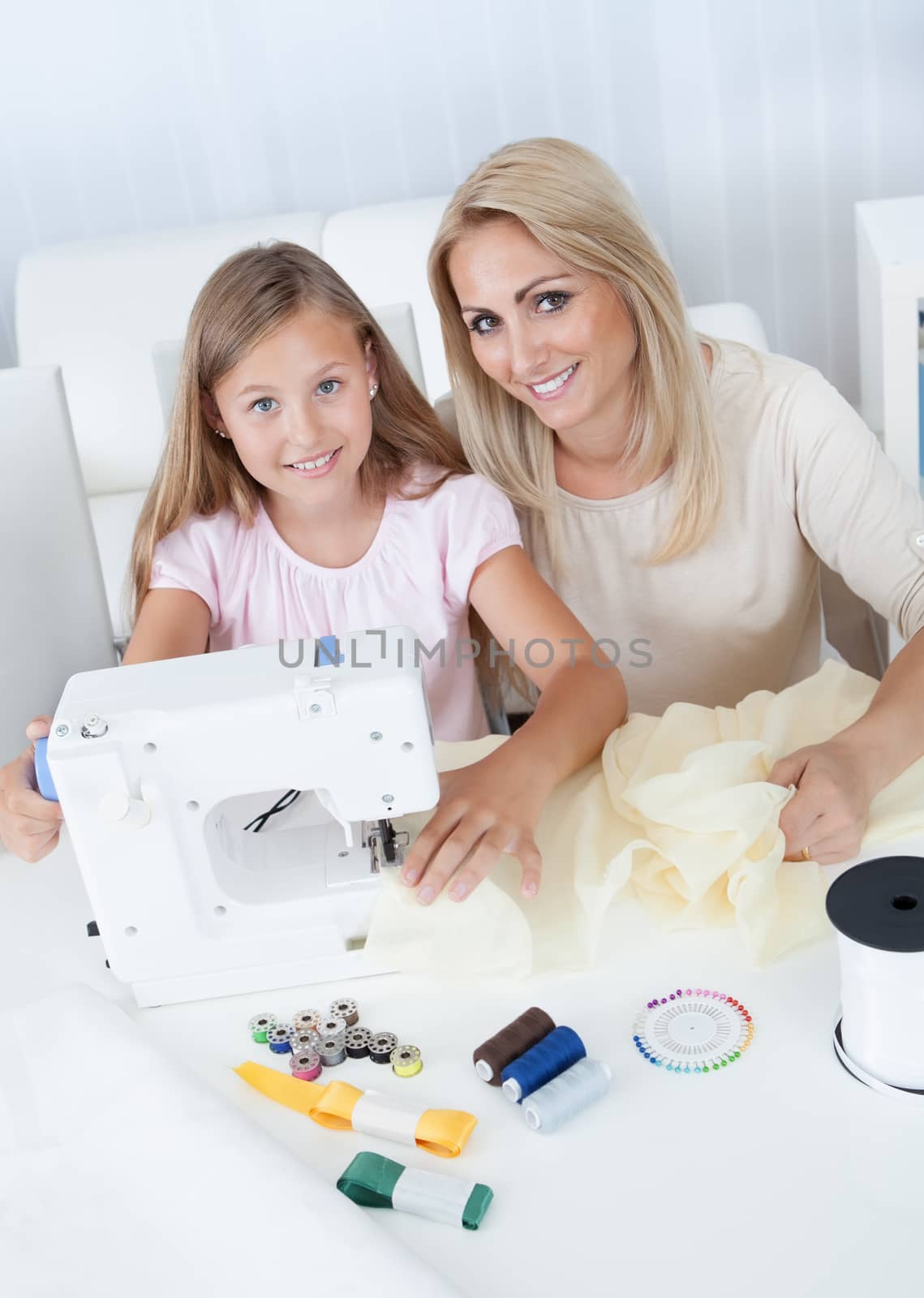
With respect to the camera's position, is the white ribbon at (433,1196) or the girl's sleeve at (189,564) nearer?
the white ribbon at (433,1196)

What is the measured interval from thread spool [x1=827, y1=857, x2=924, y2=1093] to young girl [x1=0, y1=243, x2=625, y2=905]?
42 cm

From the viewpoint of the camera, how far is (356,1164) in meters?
0.87

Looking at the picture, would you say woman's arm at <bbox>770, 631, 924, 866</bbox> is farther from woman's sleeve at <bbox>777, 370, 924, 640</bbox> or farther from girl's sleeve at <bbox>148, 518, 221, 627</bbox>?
girl's sleeve at <bbox>148, 518, 221, 627</bbox>

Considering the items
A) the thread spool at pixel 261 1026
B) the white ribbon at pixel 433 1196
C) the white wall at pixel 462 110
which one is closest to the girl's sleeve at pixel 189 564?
the thread spool at pixel 261 1026

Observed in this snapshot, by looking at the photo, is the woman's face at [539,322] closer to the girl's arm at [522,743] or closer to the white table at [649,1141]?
the girl's arm at [522,743]

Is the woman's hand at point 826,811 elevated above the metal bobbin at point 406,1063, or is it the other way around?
the woman's hand at point 826,811

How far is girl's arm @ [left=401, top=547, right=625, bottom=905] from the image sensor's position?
3.60 feet

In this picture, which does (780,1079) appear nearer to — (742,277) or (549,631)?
(549,631)

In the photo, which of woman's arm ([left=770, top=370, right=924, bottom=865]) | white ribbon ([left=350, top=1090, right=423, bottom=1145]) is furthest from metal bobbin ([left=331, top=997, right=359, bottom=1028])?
woman's arm ([left=770, top=370, right=924, bottom=865])

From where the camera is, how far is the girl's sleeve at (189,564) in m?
1.54

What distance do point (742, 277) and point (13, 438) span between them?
8.08 ft

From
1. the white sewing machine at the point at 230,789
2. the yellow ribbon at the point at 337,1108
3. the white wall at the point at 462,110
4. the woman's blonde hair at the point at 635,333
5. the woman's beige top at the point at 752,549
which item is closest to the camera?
the yellow ribbon at the point at 337,1108

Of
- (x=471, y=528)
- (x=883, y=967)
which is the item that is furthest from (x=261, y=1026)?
(x=471, y=528)

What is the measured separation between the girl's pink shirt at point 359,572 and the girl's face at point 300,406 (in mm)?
109
